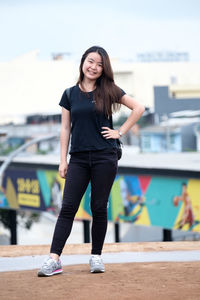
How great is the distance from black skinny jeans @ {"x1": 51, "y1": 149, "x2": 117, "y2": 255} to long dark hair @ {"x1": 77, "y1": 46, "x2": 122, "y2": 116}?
1.09 ft

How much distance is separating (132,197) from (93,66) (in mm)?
23551

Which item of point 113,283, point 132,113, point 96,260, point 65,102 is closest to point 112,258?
point 96,260

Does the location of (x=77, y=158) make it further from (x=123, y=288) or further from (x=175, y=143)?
(x=175, y=143)

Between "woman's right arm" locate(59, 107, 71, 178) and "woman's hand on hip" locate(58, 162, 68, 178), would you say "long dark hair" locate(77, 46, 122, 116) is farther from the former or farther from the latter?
"woman's hand on hip" locate(58, 162, 68, 178)

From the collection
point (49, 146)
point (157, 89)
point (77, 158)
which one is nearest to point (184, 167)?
point (77, 158)

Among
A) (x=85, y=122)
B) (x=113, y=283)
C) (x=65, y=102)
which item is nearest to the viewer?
(x=113, y=283)

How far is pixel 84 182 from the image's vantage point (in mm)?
5199

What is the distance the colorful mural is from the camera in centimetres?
2544

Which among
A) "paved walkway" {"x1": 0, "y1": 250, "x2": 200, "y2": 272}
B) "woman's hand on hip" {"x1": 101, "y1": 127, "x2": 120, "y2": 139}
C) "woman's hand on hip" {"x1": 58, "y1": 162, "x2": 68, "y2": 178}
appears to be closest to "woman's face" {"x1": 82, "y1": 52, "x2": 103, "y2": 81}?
"woman's hand on hip" {"x1": 101, "y1": 127, "x2": 120, "y2": 139}

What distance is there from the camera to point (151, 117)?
228ft

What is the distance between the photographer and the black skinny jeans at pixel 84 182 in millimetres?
5129

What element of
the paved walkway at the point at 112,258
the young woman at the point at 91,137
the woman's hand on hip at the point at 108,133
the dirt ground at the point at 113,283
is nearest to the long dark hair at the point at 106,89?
the young woman at the point at 91,137

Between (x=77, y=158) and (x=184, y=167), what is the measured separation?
69.7 feet

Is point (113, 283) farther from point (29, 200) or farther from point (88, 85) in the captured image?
point (29, 200)
